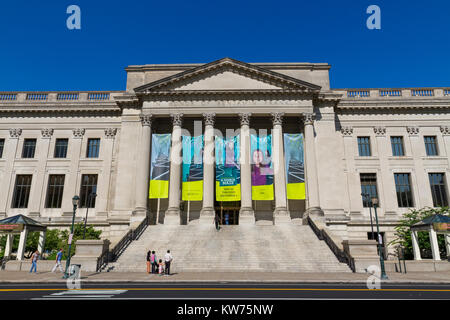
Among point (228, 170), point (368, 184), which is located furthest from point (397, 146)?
point (228, 170)

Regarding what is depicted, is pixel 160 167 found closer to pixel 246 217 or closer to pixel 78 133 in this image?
pixel 246 217

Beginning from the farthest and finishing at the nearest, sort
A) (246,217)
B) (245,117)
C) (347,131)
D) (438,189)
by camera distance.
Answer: (347,131), (438,189), (245,117), (246,217)

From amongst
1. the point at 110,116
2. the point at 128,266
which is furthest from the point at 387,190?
the point at 110,116

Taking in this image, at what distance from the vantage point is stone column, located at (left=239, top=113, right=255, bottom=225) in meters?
32.4

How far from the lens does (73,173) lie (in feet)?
125

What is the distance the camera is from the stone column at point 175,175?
107ft

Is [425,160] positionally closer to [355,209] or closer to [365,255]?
[355,209]

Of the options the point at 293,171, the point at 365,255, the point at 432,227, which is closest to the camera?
the point at 365,255

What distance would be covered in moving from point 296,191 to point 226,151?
26.8 ft

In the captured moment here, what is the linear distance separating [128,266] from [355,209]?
2485 cm

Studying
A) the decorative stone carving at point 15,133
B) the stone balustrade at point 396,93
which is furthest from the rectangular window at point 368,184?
the decorative stone carving at point 15,133

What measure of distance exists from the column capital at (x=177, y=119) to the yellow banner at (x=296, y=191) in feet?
43.7

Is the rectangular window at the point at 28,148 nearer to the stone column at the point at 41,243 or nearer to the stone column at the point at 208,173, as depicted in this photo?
the stone column at the point at 41,243

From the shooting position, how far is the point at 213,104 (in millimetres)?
36406
